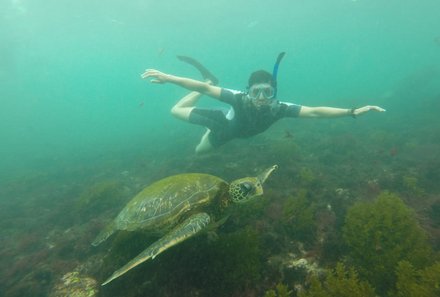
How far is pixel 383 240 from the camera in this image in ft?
14.0

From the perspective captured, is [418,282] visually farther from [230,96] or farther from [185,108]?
[185,108]

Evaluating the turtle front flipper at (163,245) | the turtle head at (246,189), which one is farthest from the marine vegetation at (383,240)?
the turtle front flipper at (163,245)

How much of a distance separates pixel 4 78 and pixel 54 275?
81091mm

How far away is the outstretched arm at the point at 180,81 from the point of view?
6.39 metres

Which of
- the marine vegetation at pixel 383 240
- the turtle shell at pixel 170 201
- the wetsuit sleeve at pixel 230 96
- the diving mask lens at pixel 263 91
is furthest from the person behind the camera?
the wetsuit sleeve at pixel 230 96

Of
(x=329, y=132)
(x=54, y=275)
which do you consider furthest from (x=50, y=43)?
(x=54, y=275)

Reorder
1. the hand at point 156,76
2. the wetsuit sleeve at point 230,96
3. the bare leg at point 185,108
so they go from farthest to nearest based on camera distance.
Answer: the bare leg at point 185,108 → the wetsuit sleeve at point 230,96 → the hand at point 156,76

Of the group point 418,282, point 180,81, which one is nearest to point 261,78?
point 180,81

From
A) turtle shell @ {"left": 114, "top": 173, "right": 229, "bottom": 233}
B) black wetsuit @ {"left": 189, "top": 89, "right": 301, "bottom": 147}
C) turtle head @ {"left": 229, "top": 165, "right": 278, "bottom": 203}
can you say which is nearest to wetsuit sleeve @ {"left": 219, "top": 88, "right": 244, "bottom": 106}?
black wetsuit @ {"left": 189, "top": 89, "right": 301, "bottom": 147}

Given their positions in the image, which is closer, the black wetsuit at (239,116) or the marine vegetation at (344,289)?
the marine vegetation at (344,289)

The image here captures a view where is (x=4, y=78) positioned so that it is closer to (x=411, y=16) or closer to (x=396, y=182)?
(x=396, y=182)

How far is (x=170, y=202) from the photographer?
451 cm

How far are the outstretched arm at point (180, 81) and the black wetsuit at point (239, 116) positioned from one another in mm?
414

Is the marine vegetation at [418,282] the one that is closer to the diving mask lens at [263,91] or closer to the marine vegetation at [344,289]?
the marine vegetation at [344,289]
